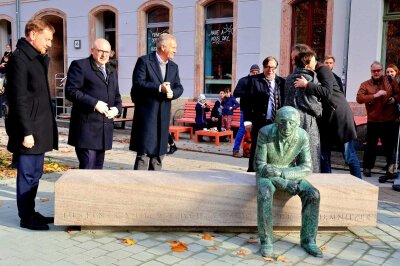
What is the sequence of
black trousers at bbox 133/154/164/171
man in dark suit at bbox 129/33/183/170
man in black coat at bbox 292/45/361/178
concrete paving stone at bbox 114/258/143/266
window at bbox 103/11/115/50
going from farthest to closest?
window at bbox 103/11/115/50 < man in black coat at bbox 292/45/361/178 < black trousers at bbox 133/154/164/171 < man in dark suit at bbox 129/33/183/170 < concrete paving stone at bbox 114/258/143/266

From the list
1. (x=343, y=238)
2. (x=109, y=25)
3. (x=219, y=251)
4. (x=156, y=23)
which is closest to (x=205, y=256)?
(x=219, y=251)

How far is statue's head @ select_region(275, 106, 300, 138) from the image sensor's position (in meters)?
4.07

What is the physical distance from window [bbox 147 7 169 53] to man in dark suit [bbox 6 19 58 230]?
1006cm

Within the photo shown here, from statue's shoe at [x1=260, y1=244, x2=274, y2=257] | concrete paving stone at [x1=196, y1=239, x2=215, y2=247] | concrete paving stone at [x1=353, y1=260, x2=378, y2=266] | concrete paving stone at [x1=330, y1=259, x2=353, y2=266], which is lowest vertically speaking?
concrete paving stone at [x1=353, y1=260, x2=378, y2=266]

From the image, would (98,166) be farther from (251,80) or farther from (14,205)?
(251,80)

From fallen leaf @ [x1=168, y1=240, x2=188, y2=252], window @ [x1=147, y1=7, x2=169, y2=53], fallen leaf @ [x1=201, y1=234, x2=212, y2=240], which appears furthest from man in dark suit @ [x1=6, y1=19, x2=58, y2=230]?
window @ [x1=147, y1=7, x2=169, y2=53]

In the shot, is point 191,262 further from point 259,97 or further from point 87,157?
point 259,97

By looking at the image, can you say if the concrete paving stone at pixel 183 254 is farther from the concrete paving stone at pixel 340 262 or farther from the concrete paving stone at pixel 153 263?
the concrete paving stone at pixel 340 262

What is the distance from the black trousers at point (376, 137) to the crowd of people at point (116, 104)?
1415 mm

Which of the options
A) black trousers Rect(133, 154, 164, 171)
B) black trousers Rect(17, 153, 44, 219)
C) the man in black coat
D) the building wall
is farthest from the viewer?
the building wall

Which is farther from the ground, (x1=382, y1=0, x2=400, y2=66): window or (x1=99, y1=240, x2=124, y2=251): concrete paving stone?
(x1=382, y1=0, x2=400, y2=66): window

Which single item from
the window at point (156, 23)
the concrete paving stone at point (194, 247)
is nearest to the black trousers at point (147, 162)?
the concrete paving stone at point (194, 247)

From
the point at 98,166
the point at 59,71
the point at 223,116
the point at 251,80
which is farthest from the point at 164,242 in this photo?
the point at 59,71

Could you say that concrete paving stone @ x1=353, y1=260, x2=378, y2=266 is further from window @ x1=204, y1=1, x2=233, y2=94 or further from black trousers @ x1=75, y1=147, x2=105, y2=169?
window @ x1=204, y1=1, x2=233, y2=94
